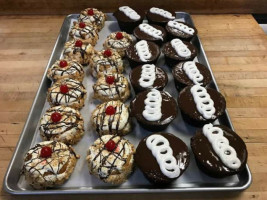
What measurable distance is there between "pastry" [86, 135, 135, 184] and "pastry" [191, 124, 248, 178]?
562 millimetres

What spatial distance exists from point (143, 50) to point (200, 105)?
42.4 inches

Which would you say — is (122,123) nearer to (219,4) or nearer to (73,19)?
(73,19)

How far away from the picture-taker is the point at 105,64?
307cm

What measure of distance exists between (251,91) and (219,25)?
4.60 feet

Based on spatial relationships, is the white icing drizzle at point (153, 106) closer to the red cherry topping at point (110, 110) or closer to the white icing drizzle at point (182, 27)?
the red cherry topping at point (110, 110)

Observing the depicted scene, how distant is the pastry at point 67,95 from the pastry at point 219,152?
125cm

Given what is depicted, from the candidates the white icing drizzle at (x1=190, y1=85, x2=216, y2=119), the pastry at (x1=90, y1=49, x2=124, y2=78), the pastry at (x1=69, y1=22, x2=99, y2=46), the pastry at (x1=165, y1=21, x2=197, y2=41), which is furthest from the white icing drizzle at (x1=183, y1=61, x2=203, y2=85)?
the pastry at (x1=69, y1=22, x2=99, y2=46)

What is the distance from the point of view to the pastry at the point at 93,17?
3726mm

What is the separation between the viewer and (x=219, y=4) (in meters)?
3.99

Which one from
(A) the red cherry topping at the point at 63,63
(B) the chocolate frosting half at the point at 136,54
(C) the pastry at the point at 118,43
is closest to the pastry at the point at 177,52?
(B) the chocolate frosting half at the point at 136,54

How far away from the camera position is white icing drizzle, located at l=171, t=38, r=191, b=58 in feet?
10.1

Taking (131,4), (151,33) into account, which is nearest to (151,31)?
(151,33)

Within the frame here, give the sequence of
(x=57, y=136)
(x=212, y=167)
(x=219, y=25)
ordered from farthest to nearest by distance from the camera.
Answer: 1. (x=219, y=25)
2. (x=57, y=136)
3. (x=212, y=167)

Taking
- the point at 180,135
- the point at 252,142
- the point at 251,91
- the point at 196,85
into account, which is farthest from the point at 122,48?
the point at 252,142
